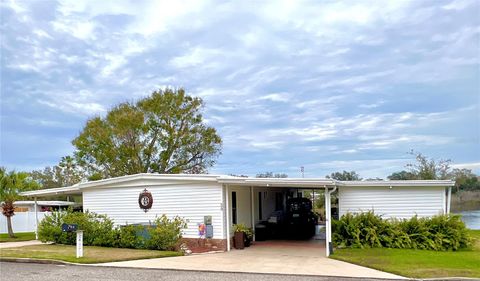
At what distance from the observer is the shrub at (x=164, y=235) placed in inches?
590

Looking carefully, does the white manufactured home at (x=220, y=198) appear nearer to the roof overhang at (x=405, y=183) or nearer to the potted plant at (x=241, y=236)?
the roof overhang at (x=405, y=183)

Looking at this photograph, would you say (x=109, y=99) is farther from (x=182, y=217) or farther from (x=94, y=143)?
(x=182, y=217)

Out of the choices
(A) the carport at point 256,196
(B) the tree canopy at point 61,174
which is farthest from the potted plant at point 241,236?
(B) the tree canopy at point 61,174

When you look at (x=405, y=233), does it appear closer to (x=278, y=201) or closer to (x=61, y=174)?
(x=278, y=201)

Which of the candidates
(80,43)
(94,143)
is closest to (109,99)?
(94,143)

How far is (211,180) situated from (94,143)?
22620 mm

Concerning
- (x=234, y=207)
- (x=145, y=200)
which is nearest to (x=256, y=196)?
(x=234, y=207)

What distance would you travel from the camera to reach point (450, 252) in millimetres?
13625

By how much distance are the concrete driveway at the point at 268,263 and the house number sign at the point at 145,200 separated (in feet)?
10.9

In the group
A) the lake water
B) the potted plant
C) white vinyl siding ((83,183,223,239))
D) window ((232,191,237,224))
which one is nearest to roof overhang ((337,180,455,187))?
the potted plant

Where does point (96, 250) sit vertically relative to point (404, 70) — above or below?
below

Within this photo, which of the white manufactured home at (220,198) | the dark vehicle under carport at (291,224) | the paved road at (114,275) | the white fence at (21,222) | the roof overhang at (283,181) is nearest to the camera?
the paved road at (114,275)

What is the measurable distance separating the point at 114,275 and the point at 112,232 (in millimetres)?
5906

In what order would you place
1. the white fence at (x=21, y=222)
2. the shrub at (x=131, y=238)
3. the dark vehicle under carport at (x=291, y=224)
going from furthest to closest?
the white fence at (x=21, y=222)
the dark vehicle under carport at (x=291, y=224)
the shrub at (x=131, y=238)
